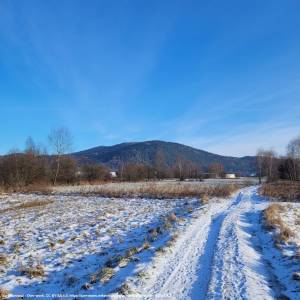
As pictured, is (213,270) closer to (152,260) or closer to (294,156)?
(152,260)

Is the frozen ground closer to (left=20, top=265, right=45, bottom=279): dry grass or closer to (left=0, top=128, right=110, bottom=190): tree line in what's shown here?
(left=20, top=265, right=45, bottom=279): dry grass

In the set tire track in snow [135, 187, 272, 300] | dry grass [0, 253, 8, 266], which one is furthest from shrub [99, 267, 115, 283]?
dry grass [0, 253, 8, 266]

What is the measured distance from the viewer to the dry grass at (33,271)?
7.24m

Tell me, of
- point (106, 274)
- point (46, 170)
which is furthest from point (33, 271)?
point (46, 170)

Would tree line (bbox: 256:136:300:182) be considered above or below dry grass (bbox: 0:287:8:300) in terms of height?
above

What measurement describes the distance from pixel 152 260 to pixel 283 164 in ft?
265

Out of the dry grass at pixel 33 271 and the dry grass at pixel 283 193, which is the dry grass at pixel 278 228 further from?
the dry grass at pixel 283 193

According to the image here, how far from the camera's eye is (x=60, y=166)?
65062 millimetres

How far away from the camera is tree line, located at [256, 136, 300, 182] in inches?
2997

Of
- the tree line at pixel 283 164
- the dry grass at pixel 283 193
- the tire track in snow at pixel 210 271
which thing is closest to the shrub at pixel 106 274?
the tire track in snow at pixel 210 271

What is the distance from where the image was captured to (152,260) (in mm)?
7652

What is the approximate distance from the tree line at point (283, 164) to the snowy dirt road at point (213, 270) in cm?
6739

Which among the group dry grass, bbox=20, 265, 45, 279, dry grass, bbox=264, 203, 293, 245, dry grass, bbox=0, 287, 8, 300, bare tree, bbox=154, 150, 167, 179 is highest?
bare tree, bbox=154, 150, 167, 179

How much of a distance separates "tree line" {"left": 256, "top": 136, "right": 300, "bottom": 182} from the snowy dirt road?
67.4m
